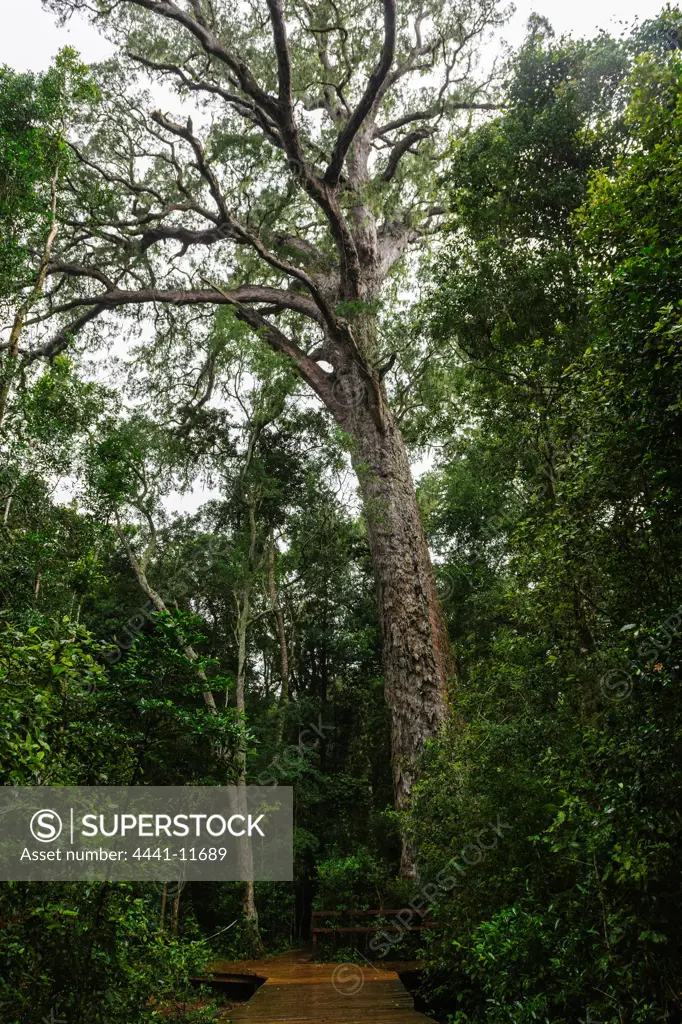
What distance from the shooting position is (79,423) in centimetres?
1112

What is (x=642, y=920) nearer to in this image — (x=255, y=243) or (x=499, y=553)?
(x=255, y=243)

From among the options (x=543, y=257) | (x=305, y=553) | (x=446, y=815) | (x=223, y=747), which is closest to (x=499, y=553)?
(x=305, y=553)

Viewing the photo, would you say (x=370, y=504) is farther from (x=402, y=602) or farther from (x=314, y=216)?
(x=314, y=216)

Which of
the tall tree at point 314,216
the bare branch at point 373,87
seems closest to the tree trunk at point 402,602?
the tall tree at point 314,216

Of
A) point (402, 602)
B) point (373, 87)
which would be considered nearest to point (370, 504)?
point (402, 602)

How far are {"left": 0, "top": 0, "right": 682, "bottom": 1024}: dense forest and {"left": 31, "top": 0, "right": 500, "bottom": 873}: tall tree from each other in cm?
9

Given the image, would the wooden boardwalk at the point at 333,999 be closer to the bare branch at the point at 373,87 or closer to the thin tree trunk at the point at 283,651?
the thin tree trunk at the point at 283,651

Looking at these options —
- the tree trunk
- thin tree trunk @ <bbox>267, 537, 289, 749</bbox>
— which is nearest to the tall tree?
the tree trunk

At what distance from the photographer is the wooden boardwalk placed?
5.23m

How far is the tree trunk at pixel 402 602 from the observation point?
8.76 meters

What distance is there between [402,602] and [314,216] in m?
10.3

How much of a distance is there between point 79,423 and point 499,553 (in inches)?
352

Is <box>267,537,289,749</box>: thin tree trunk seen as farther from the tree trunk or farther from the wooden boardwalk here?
the wooden boardwalk

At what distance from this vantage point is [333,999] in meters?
5.98
